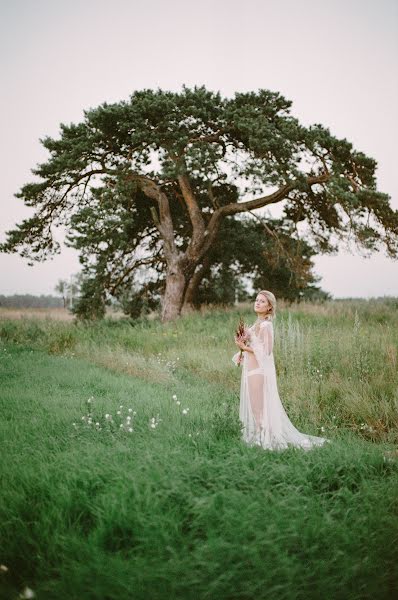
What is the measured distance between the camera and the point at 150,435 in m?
4.68

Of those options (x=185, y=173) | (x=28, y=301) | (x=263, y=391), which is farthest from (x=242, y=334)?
(x=28, y=301)

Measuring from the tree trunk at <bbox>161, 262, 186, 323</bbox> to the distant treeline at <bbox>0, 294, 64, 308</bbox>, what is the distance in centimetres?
5376

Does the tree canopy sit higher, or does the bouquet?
the tree canopy

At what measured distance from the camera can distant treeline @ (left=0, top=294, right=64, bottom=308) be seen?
230 ft

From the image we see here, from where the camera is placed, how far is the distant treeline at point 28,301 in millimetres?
69969

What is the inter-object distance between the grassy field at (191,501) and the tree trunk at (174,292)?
11.4 metres

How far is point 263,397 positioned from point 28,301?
272 ft

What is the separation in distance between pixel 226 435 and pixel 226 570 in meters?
2.30

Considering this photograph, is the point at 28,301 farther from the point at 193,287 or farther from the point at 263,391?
the point at 263,391

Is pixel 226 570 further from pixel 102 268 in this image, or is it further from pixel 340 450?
pixel 102 268

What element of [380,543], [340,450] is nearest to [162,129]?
[340,450]

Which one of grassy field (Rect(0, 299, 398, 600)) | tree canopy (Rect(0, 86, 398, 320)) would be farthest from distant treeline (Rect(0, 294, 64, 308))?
grassy field (Rect(0, 299, 398, 600))

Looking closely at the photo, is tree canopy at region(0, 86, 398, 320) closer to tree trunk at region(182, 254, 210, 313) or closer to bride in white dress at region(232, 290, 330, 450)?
tree trunk at region(182, 254, 210, 313)

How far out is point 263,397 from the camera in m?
5.59
